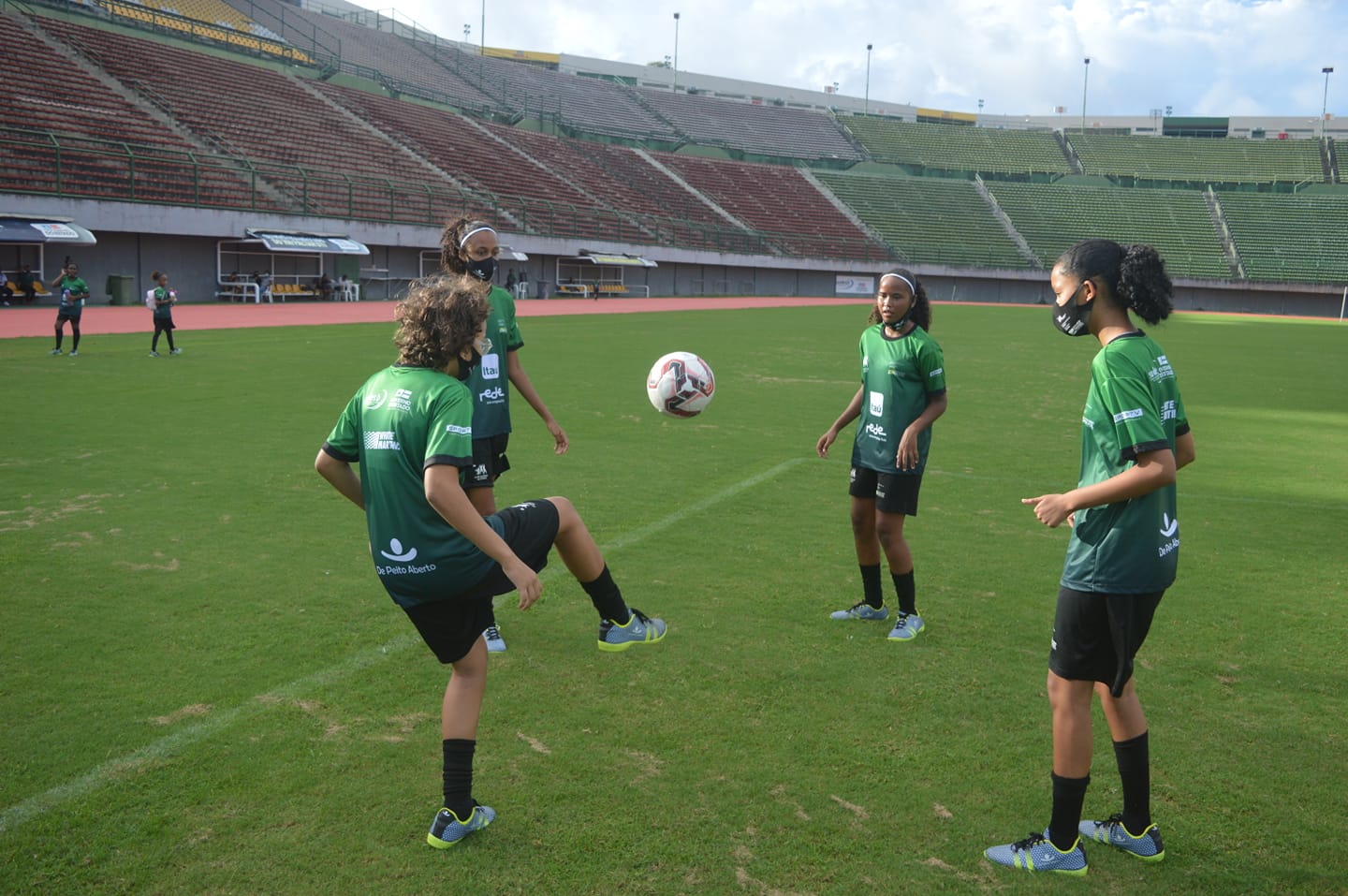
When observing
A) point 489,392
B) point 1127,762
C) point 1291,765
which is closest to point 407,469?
point 489,392

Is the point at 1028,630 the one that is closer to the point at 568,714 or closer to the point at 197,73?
the point at 568,714

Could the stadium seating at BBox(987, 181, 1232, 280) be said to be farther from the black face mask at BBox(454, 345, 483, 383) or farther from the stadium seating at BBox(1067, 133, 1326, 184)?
the black face mask at BBox(454, 345, 483, 383)

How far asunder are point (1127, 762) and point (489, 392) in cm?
368

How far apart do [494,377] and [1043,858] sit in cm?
371

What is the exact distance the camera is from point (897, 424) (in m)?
5.75

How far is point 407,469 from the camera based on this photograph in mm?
3553

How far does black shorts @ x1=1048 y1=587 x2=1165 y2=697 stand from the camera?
3463mm

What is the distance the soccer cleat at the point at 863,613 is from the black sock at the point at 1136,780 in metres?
2.39

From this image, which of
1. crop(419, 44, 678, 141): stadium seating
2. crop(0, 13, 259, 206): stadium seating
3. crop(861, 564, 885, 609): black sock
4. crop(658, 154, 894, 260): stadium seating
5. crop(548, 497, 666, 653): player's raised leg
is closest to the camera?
crop(548, 497, 666, 653): player's raised leg

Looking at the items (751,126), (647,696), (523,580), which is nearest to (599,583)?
(647,696)

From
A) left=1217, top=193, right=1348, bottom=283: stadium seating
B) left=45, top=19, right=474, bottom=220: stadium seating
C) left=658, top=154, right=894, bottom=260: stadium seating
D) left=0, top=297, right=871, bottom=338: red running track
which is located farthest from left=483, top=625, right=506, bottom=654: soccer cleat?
left=1217, top=193, right=1348, bottom=283: stadium seating

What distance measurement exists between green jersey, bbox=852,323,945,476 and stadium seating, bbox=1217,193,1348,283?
218 feet

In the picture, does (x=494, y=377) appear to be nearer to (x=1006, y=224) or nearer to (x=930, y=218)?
(x=930, y=218)

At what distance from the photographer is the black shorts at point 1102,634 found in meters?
3.46
